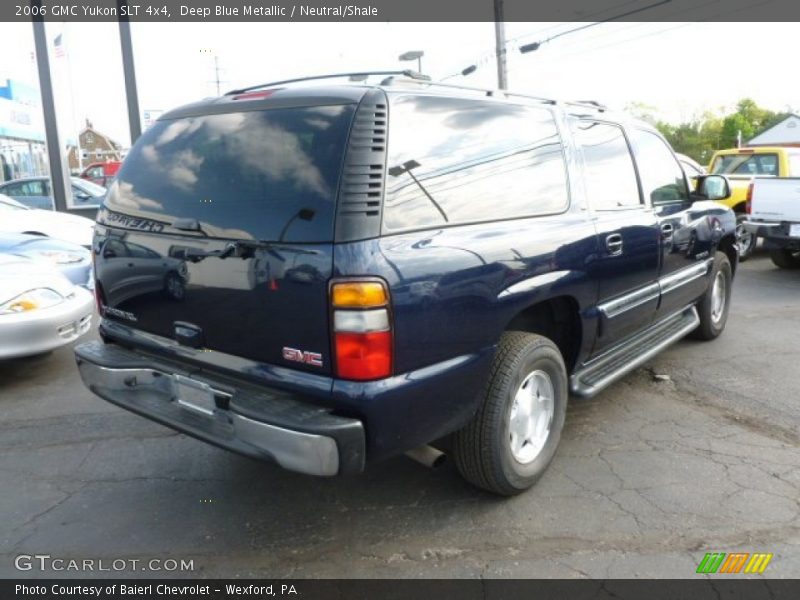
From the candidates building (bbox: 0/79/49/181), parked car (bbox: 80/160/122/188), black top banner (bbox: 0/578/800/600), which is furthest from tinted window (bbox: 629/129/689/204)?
building (bbox: 0/79/49/181)

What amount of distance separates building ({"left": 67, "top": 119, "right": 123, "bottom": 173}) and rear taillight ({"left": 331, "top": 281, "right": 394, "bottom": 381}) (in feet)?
46.3

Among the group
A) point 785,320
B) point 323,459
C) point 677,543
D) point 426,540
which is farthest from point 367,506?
point 785,320

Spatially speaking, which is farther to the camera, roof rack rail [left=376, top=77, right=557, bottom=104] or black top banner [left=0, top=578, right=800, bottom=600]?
roof rack rail [left=376, top=77, right=557, bottom=104]

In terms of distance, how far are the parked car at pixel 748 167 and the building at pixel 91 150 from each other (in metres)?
13.4

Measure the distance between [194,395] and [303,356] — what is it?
1.98ft

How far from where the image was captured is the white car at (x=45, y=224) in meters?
8.16

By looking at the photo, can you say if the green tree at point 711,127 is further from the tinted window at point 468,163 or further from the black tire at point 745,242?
the tinted window at point 468,163

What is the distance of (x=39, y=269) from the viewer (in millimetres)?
5207

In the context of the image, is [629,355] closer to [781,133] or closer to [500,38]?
[500,38]

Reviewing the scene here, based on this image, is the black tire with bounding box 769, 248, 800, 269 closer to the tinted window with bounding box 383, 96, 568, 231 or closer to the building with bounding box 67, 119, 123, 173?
the tinted window with bounding box 383, 96, 568, 231

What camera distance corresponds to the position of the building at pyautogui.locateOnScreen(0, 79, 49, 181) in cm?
1827

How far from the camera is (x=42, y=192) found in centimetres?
1414

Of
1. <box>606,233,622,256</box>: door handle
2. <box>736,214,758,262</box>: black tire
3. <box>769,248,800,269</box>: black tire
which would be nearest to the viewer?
<box>606,233,622,256</box>: door handle

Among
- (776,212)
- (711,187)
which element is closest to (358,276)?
(711,187)
